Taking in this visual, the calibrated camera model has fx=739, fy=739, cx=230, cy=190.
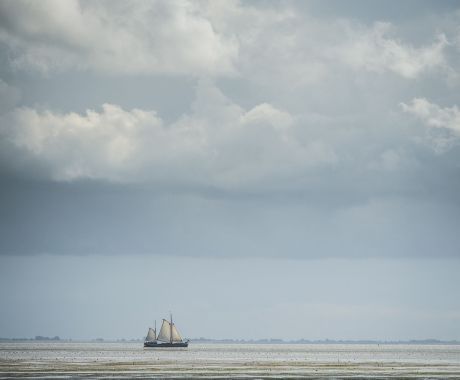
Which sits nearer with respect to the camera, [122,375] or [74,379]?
[74,379]

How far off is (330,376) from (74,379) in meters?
29.5

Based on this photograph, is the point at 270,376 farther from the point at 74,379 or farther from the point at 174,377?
the point at 74,379

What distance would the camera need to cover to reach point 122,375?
8788 centimetres

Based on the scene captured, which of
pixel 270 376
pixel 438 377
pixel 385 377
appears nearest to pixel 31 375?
pixel 270 376

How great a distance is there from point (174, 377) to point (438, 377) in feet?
99.6

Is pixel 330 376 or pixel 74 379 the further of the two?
pixel 330 376

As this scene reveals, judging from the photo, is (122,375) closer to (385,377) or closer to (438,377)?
(385,377)

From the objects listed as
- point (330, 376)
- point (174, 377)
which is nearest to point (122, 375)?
point (174, 377)

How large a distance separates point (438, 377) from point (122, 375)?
121ft

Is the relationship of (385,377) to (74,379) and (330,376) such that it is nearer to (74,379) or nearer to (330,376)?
(330,376)

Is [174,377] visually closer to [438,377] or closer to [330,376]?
[330,376]

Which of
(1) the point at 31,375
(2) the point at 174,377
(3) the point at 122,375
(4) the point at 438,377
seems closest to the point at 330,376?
(4) the point at 438,377

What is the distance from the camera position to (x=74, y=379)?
3204 inches

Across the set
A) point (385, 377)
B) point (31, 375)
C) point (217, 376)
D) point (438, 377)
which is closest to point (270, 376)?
point (217, 376)
